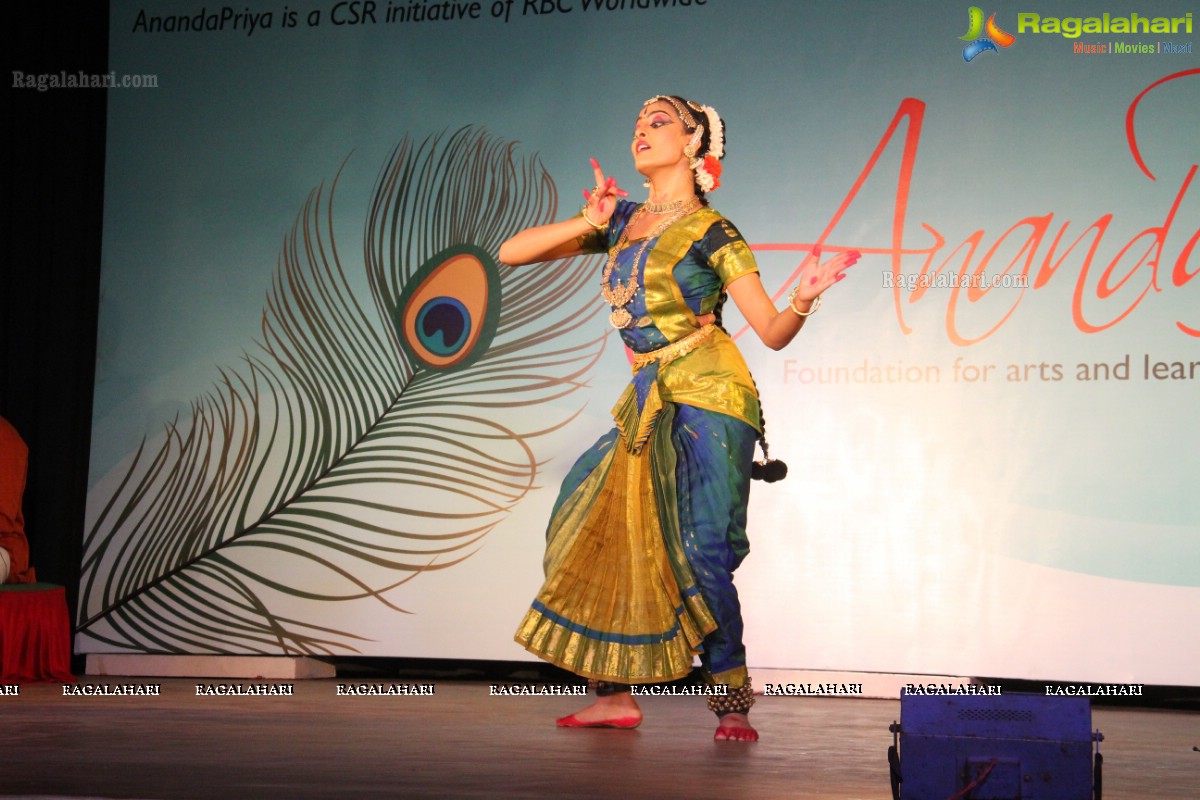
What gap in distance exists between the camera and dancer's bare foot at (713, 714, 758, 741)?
3119mm

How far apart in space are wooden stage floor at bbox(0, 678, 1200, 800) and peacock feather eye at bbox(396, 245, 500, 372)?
4.77 feet

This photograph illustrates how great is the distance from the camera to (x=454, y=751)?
2.78 m

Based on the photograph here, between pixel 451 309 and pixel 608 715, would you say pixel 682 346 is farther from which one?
pixel 451 309

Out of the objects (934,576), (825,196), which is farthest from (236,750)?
(825,196)

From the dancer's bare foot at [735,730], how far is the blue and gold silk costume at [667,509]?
0.08 meters

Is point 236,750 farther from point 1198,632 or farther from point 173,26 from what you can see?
point 173,26

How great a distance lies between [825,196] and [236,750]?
116 inches

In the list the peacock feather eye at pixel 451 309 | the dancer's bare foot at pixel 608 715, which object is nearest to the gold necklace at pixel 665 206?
→ the dancer's bare foot at pixel 608 715

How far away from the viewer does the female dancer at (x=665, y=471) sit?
123 inches

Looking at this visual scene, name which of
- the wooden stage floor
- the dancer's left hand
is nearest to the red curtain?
the wooden stage floor

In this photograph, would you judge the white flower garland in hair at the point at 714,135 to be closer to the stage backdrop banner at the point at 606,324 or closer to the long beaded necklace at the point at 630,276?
the long beaded necklace at the point at 630,276

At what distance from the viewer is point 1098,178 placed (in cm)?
453

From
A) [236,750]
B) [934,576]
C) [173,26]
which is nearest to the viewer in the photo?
[236,750]

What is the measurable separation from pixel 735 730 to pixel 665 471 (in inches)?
25.0
